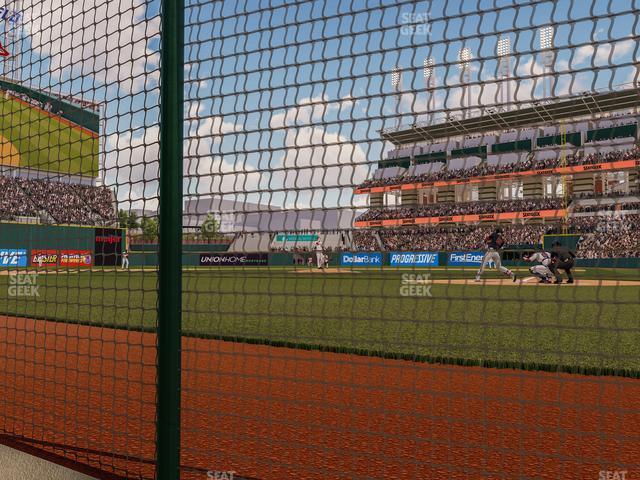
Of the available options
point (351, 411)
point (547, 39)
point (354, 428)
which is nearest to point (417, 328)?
point (351, 411)

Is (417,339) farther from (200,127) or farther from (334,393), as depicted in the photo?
(200,127)

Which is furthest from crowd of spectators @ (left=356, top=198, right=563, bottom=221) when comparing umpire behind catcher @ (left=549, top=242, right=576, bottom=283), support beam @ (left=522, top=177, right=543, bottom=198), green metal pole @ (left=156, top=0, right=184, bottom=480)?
umpire behind catcher @ (left=549, top=242, right=576, bottom=283)

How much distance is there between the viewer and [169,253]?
2275mm

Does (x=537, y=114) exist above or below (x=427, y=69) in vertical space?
below

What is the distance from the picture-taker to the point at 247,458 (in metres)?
2.66

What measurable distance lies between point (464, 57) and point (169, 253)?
4.92 ft

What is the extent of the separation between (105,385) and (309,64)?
119 inches

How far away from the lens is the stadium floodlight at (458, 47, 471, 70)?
2126 millimetres

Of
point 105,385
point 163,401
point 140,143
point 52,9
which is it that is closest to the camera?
point 163,401

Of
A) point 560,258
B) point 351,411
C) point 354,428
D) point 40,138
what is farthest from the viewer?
point 560,258

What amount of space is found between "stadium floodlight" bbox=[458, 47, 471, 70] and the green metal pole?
1.20 meters

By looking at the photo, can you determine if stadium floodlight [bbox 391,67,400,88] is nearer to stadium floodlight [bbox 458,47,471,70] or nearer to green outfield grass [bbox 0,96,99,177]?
stadium floodlight [bbox 458,47,471,70]

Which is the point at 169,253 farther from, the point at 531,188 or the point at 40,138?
the point at 40,138

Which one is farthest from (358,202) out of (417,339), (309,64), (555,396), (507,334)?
(507,334)
